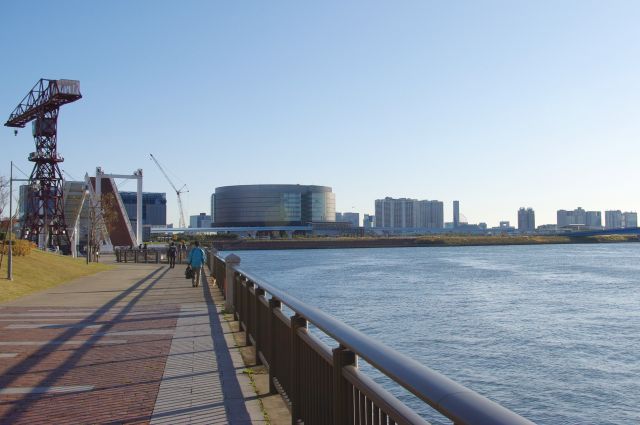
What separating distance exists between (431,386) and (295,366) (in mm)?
3285

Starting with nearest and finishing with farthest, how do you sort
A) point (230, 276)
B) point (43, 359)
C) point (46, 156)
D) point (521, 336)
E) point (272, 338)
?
1. point (272, 338)
2. point (43, 359)
3. point (230, 276)
4. point (521, 336)
5. point (46, 156)

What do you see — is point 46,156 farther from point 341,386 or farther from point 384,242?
point 384,242

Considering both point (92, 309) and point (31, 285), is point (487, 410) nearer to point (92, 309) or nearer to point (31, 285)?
point (92, 309)

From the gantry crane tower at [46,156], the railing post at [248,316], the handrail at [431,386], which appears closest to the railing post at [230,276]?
the railing post at [248,316]

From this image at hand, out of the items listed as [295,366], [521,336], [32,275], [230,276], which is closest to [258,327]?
[295,366]

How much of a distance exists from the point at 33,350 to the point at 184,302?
7543mm

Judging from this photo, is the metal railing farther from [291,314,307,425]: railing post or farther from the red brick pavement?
the red brick pavement

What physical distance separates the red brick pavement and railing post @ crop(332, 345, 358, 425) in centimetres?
253

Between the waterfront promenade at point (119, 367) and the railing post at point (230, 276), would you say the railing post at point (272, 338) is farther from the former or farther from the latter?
the railing post at point (230, 276)

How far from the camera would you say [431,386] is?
2539 mm

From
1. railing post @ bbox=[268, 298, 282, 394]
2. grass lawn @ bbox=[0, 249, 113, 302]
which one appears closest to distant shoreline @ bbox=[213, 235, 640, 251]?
grass lawn @ bbox=[0, 249, 113, 302]

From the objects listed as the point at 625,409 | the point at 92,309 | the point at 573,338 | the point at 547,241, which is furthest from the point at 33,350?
the point at 547,241

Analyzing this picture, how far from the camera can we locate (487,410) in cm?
210

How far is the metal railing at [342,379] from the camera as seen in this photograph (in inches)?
91.4
